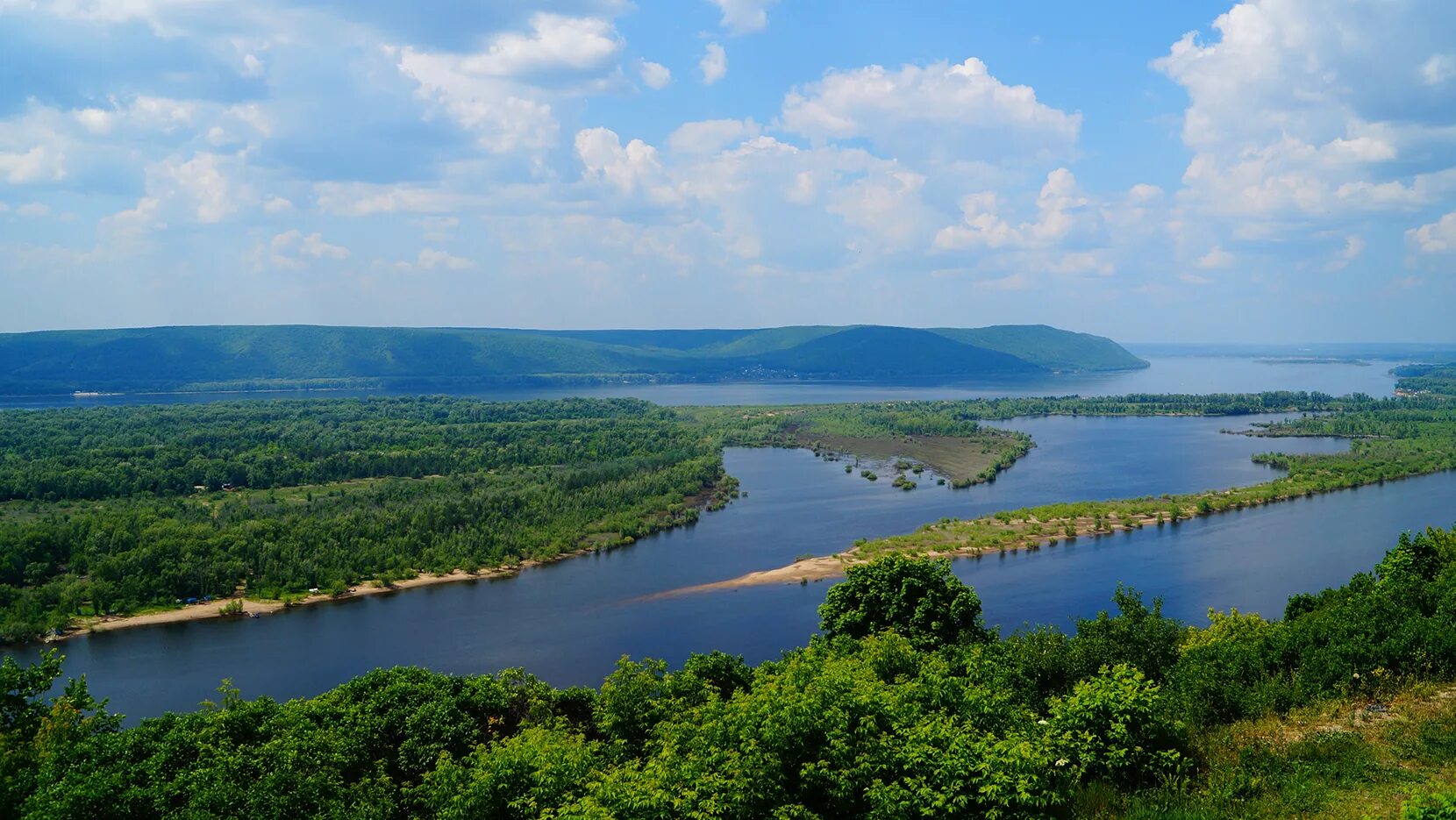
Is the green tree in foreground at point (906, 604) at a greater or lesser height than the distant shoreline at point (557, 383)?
lesser

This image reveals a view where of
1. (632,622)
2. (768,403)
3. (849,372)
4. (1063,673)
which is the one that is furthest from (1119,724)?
(849,372)

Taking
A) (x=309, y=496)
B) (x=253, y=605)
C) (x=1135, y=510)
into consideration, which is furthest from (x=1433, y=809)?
(x=309, y=496)

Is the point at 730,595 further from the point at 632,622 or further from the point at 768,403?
the point at 768,403

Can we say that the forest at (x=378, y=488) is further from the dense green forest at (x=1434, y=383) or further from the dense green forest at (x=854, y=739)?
the dense green forest at (x=1434, y=383)

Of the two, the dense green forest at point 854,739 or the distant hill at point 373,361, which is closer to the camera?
the dense green forest at point 854,739

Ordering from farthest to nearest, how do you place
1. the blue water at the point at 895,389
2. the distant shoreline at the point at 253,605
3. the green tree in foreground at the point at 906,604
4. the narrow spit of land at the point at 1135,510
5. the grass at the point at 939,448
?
the blue water at the point at 895,389 → the grass at the point at 939,448 → the narrow spit of land at the point at 1135,510 → the distant shoreline at the point at 253,605 → the green tree in foreground at the point at 906,604

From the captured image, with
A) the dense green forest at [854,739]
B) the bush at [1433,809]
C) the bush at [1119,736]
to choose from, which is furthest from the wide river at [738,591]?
the bush at [1433,809]

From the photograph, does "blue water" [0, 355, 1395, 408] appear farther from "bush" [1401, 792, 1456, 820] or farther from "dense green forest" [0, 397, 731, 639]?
"bush" [1401, 792, 1456, 820]
